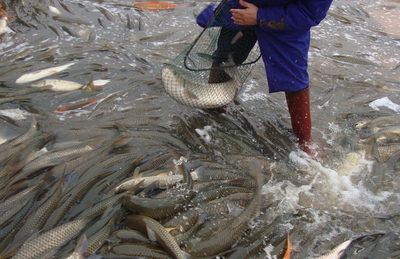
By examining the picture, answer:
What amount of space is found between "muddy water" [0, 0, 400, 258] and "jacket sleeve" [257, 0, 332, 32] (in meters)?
1.42

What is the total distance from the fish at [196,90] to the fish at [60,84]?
177 centimetres

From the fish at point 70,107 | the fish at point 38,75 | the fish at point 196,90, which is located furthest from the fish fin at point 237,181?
the fish at point 38,75

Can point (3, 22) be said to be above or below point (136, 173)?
above

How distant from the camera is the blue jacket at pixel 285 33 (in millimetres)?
2412

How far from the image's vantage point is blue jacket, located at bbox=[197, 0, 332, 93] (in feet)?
7.91

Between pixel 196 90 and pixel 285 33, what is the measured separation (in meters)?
1.10

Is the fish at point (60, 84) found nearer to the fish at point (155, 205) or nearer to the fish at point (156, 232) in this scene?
the fish at point (155, 205)

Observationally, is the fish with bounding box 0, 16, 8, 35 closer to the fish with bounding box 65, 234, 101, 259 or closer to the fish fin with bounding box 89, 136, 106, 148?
the fish fin with bounding box 89, 136, 106, 148

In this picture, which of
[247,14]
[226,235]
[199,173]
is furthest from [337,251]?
[247,14]

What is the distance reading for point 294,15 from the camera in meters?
2.42

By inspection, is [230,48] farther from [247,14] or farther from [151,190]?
[151,190]

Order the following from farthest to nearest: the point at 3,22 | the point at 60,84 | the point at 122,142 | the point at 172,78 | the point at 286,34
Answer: the point at 3,22
the point at 60,84
the point at 122,142
the point at 172,78
the point at 286,34

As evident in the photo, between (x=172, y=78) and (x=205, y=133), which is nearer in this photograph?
(x=172, y=78)

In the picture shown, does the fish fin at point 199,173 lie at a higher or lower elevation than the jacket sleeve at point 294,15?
lower
